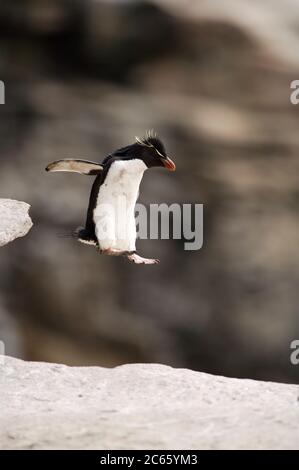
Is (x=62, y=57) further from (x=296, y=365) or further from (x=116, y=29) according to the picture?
(x=296, y=365)

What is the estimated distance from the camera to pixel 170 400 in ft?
6.07

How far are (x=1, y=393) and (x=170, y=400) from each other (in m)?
0.46

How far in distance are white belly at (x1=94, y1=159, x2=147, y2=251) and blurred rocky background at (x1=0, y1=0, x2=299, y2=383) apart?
215 centimetres

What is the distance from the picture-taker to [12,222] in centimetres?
201

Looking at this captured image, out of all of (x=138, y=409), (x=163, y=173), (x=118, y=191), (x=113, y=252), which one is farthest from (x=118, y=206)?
(x=163, y=173)

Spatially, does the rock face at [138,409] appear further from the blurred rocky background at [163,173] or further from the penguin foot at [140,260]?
the blurred rocky background at [163,173]

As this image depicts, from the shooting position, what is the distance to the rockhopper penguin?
1521 millimetres

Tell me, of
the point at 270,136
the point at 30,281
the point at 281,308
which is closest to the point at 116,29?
the point at 270,136

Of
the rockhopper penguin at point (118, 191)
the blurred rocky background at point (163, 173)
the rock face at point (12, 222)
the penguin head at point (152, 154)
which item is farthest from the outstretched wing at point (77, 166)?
the blurred rocky background at point (163, 173)

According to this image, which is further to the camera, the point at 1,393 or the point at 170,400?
the point at 1,393

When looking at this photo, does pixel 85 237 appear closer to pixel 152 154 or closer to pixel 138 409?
pixel 152 154

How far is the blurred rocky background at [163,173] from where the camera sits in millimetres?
3715

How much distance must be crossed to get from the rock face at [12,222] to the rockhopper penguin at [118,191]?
43 cm

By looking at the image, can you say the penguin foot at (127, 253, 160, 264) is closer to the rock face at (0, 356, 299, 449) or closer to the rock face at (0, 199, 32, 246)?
the rock face at (0, 356, 299, 449)
